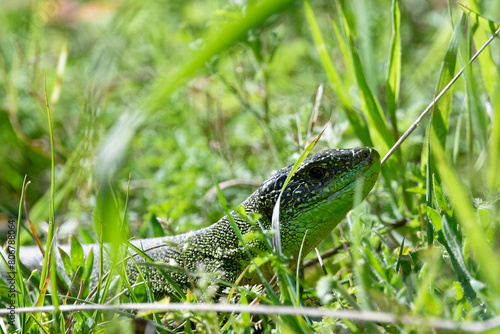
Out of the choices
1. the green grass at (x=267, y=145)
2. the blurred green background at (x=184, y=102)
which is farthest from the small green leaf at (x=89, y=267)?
the blurred green background at (x=184, y=102)

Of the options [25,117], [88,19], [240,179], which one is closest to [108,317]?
[240,179]

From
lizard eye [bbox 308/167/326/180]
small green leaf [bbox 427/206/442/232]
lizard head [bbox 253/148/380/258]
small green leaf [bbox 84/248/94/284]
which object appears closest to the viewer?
small green leaf [bbox 427/206/442/232]

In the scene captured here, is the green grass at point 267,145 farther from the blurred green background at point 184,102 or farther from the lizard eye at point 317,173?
the lizard eye at point 317,173

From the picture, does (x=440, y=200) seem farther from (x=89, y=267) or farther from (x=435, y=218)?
(x=89, y=267)

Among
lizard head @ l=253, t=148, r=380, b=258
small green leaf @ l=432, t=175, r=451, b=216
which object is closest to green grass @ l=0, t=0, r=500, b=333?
small green leaf @ l=432, t=175, r=451, b=216

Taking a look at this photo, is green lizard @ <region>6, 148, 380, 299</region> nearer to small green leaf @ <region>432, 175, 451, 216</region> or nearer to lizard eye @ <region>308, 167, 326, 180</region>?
lizard eye @ <region>308, 167, 326, 180</region>
